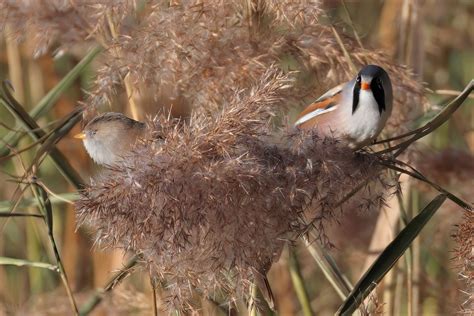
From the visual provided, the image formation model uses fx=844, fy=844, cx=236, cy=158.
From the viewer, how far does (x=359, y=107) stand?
2588 mm

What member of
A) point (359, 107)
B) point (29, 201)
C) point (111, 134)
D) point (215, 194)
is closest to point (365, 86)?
point (359, 107)

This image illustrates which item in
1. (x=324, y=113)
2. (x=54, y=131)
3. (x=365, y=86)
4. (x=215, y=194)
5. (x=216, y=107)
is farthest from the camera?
(x=324, y=113)

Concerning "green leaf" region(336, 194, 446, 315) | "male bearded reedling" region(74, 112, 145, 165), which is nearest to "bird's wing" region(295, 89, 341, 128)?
"male bearded reedling" region(74, 112, 145, 165)

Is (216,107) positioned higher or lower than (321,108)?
higher

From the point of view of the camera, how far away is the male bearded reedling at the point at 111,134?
2504mm

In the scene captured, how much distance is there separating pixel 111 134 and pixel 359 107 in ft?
2.49

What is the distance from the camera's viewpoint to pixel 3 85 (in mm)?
2168

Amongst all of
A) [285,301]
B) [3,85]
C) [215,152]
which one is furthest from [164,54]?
[285,301]

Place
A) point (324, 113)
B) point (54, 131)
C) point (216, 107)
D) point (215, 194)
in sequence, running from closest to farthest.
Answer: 1. point (215, 194)
2. point (54, 131)
3. point (216, 107)
4. point (324, 113)

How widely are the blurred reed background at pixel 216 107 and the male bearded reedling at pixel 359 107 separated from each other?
0.22 ft

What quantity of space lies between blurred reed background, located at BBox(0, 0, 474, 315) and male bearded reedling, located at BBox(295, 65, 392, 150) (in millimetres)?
67

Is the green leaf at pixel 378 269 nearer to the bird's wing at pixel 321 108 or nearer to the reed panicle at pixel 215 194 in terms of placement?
the reed panicle at pixel 215 194

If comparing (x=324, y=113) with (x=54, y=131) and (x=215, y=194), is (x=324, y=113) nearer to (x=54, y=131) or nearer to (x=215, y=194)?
(x=54, y=131)

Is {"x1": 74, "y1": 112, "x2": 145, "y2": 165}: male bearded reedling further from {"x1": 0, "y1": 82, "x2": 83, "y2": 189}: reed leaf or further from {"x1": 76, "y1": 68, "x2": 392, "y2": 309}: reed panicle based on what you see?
{"x1": 76, "y1": 68, "x2": 392, "y2": 309}: reed panicle
